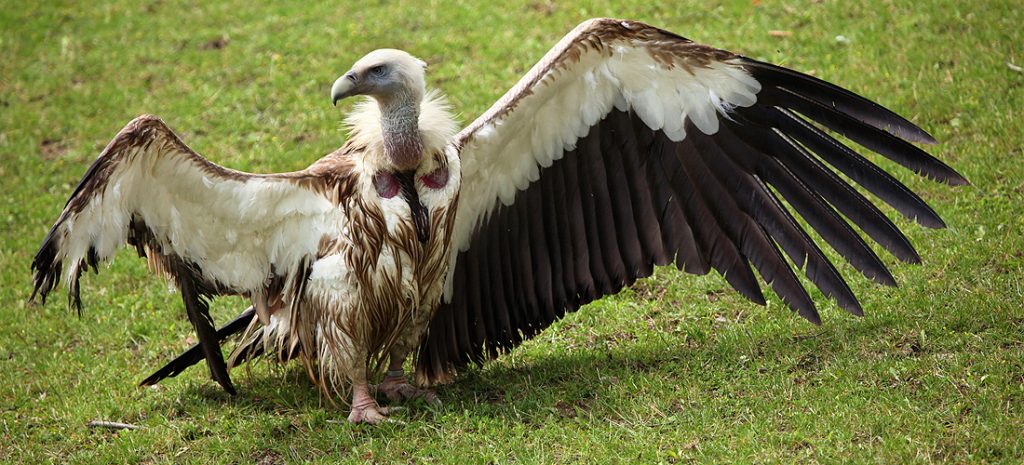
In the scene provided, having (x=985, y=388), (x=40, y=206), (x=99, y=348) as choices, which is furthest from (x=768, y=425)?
(x=40, y=206)

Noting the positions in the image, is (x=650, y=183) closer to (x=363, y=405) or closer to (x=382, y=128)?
(x=382, y=128)

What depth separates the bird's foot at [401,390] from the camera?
557 cm

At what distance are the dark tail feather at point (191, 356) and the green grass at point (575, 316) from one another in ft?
0.54

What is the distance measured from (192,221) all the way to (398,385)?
1.36 metres

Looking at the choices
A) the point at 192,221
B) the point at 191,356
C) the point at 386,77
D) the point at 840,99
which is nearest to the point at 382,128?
the point at 386,77

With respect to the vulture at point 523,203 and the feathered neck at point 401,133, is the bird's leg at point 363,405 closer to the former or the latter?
the vulture at point 523,203

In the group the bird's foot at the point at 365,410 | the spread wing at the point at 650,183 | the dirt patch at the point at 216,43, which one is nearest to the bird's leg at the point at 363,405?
the bird's foot at the point at 365,410

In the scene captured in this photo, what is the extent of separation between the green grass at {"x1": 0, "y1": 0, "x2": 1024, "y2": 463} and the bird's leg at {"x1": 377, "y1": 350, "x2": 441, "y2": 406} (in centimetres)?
14

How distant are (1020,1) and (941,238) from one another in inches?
121

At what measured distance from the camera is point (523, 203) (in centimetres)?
562

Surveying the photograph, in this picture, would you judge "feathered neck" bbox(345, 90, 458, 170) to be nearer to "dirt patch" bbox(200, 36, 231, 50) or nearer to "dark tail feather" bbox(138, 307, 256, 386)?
"dark tail feather" bbox(138, 307, 256, 386)

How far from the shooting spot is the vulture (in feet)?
16.4

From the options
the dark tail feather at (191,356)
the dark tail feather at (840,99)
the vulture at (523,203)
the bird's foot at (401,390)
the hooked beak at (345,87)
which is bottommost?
the bird's foot at (401,390)


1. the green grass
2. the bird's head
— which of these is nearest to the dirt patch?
the green grass
